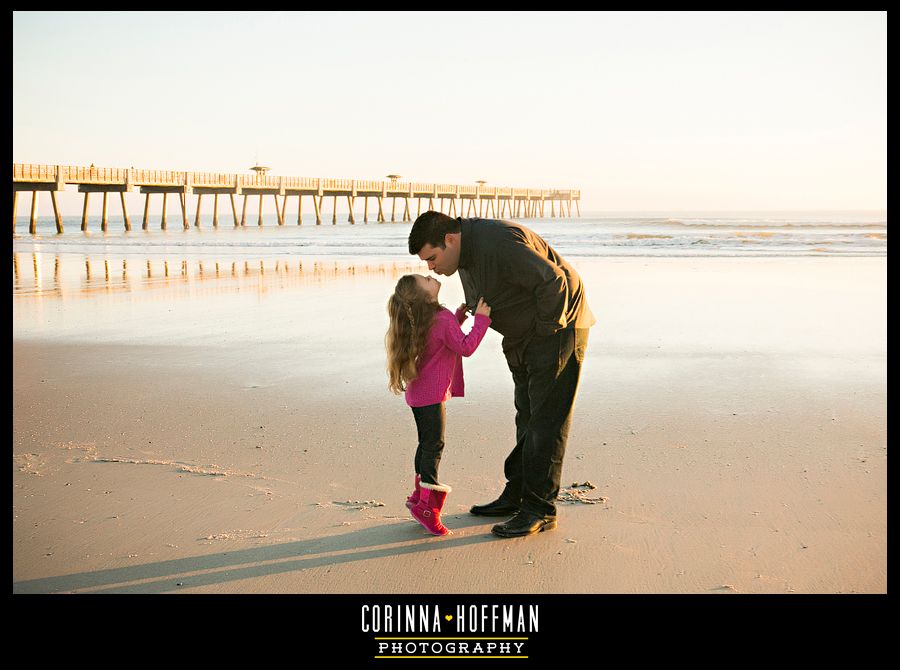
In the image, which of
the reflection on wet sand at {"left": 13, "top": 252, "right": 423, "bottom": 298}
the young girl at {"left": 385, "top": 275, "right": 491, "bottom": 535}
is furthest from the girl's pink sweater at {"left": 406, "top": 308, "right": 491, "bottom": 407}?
the reflection on wet sand at {"left": 13, "top": 252, "right": 423, "bottom": 298}

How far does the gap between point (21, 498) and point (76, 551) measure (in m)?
0.75

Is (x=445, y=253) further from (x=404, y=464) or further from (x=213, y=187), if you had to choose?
(x=213, y=187)

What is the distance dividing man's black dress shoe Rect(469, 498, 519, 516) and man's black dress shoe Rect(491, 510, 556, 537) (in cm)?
22

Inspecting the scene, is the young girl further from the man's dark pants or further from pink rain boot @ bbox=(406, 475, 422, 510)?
the man's dark pants

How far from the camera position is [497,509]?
4020 millimetres

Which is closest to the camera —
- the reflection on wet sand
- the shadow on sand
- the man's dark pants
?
the shadow on sand

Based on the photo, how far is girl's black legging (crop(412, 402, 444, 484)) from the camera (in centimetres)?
381

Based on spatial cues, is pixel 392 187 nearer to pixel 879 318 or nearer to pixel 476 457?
pixel 879 318

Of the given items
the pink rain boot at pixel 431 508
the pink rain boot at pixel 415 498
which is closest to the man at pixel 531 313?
the pink rain boot at pixel 431 508

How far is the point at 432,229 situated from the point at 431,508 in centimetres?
120

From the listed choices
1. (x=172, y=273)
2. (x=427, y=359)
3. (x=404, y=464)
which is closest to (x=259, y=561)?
(x=427, y=359)

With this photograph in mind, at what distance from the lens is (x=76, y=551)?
3.56 meters

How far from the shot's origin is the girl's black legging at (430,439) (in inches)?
150
